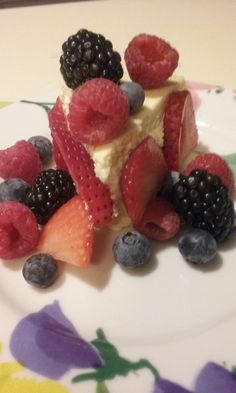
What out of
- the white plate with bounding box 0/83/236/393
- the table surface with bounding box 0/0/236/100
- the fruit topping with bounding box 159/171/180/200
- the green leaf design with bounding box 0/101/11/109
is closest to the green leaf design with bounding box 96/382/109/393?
the white plate with bounding box 0/83/236/393

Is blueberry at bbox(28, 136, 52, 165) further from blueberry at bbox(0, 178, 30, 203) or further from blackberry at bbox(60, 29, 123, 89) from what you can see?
blackberry at bbox(60, 29, 123, 89)

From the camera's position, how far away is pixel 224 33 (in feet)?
7.47

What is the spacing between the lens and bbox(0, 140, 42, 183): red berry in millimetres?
1451

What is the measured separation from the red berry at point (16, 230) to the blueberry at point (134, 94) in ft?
1.23

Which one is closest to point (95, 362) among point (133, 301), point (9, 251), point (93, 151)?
point (133, 301)

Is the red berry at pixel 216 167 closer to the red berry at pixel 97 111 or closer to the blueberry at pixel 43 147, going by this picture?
the red berry at pixel 97 111

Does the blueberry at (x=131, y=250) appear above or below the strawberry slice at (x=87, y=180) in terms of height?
below

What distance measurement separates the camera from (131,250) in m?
1.20

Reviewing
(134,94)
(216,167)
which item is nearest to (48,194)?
(134,94)

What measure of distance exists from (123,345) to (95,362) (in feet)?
0.26

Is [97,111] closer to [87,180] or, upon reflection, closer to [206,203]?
[87,180]

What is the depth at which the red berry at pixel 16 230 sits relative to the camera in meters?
1.21

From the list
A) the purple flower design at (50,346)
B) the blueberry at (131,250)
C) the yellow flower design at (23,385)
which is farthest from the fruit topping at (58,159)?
the yellow flower design at (23,385)

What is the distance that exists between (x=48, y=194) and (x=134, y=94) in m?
0.34
